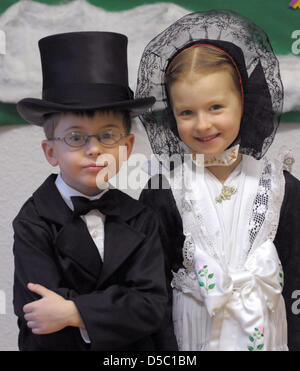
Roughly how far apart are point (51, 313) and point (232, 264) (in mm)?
402

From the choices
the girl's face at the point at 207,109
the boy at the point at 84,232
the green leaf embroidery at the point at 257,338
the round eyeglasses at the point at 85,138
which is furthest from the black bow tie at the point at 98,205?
the green leaf embroidery at the point at 257,338

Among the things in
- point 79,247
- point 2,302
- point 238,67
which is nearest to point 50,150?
point 79,247

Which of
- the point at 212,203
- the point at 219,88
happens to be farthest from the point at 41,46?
the point at 212,203

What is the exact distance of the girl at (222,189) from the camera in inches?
41.1

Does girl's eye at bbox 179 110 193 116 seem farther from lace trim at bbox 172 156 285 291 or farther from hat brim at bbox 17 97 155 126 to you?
lace trim at bbox 172 156 285 291

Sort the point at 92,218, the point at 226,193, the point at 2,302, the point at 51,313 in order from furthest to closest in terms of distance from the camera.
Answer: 1. the point at 2,302
2. the point at 226,193
3. the point at 92,218
4. the point at 51,313

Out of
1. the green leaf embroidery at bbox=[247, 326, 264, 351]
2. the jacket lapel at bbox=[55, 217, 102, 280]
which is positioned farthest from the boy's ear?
the green leaf embroidery at bbox=[247, 326, 264, 351]

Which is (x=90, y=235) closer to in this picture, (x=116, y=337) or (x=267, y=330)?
(x=116, y=337)

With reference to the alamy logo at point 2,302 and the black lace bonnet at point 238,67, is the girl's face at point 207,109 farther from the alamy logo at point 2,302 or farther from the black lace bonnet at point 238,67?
the alamy logo at point 2,302

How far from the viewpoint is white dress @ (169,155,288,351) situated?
1.04 metres

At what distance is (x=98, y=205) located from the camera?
39.1 inches

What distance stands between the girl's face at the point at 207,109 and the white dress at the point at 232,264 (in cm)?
10

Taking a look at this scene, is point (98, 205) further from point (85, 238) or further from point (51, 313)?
point (51, 313)

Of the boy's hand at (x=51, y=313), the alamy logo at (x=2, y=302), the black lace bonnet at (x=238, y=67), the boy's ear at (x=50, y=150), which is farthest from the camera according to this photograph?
the alamy logo at (x=2, y=302)
